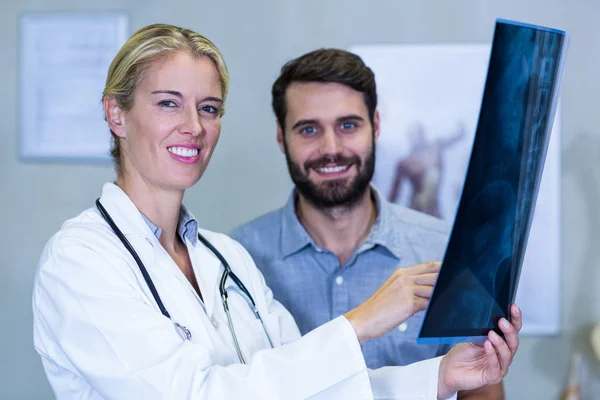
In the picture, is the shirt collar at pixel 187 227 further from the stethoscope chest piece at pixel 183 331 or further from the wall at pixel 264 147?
the wall at pixel 264 147

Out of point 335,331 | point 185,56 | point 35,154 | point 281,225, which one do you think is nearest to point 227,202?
point 281,225

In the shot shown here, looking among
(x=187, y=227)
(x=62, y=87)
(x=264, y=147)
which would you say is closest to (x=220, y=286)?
(x=187, y=227)

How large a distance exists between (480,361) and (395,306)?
26cm

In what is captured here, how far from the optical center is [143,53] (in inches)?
54.6

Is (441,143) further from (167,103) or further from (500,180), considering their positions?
(500,180)

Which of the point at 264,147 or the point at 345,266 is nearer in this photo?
the point at 345,266

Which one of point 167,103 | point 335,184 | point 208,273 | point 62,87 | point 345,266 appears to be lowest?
point 345,266

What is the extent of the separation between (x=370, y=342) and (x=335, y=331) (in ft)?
2.41

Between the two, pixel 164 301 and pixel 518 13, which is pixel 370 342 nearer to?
pixel 164 301

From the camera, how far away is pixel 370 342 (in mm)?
1854

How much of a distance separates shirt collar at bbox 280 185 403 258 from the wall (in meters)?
0.50

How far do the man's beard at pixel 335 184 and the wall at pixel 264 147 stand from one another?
0.52 m

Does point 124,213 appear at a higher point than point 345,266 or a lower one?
higher

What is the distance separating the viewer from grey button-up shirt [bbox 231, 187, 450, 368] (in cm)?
186
